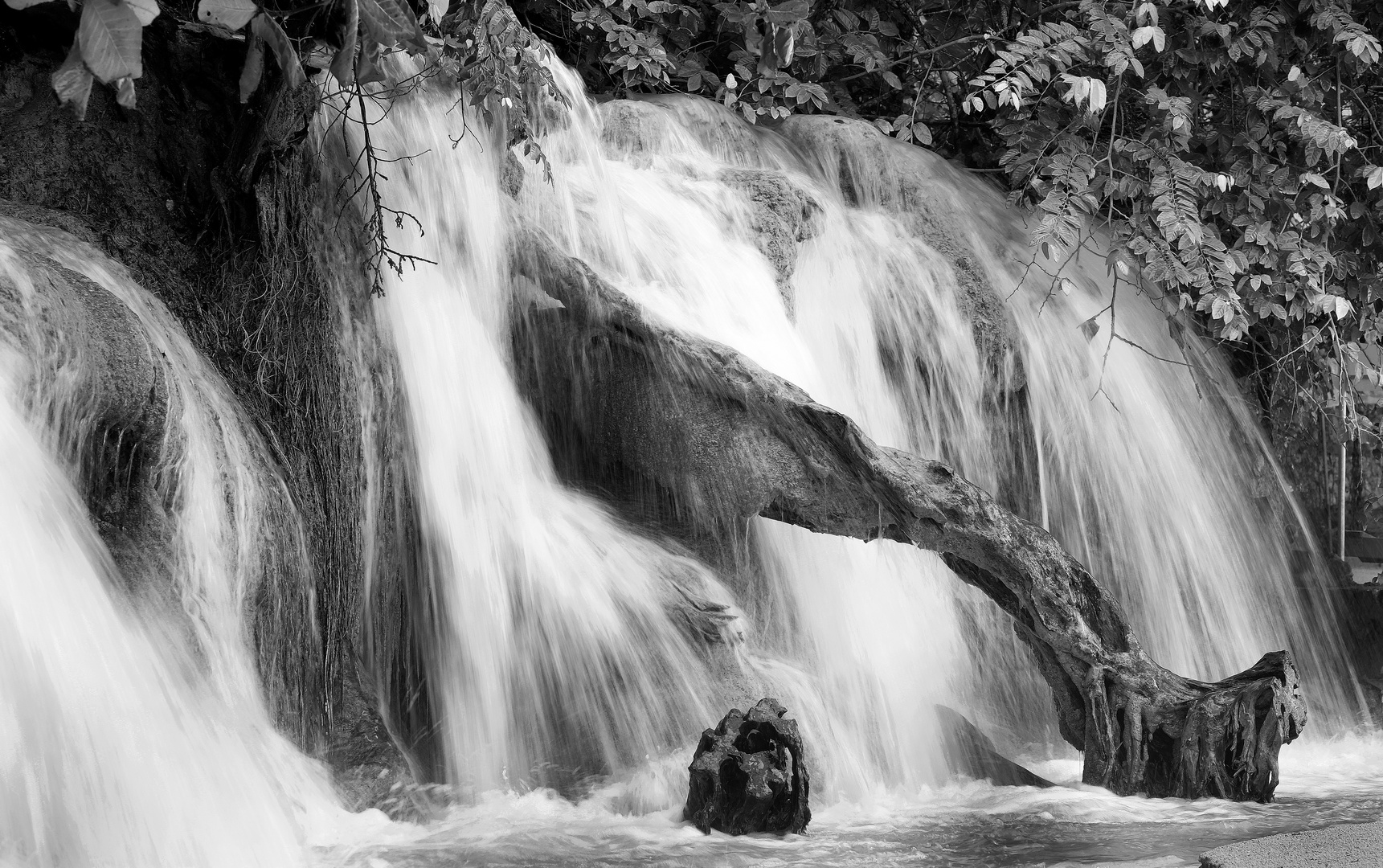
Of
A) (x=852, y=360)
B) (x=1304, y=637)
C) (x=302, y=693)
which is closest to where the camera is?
(x=302, y=693)

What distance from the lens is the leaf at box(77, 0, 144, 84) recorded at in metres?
2.17

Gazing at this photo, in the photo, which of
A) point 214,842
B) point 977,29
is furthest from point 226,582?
point 977,29

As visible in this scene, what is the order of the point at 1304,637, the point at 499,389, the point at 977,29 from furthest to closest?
the point at 977,29 < the point at 1304,637 < the point at 499,389

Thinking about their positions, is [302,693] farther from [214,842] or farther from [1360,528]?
[1360,528]

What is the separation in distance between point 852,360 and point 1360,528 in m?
3.56

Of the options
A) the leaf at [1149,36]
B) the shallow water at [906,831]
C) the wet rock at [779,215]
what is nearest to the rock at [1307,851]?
the shallow water at [906,831]

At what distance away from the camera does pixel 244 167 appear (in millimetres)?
3941

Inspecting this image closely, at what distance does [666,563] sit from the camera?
14.1 ft

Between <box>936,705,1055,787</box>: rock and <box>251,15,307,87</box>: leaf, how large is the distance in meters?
2.91

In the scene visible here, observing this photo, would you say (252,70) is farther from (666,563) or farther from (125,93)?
(666,563)

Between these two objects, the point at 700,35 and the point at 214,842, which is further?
the point at 700,35

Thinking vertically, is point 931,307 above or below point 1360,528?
above

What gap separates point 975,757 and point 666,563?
3.98ft

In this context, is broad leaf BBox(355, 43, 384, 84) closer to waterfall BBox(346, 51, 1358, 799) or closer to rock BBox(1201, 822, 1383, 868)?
waterfall BBox(346, 51, 1358, 799)
